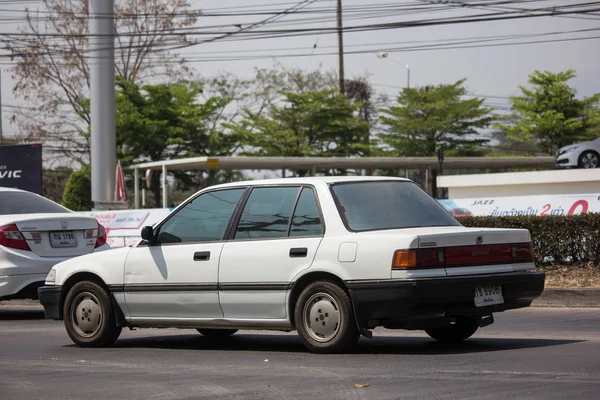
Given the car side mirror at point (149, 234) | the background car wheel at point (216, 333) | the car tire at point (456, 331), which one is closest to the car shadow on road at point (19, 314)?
the background car wheel at point (216, 333)

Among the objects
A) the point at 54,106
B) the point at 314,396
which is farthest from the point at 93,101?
the point at 314,396

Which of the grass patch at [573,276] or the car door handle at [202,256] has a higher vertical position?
the car door handle at [202,256]

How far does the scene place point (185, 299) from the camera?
29.5 ft

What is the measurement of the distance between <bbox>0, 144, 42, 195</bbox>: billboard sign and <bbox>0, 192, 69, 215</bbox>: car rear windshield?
1388 centimetres

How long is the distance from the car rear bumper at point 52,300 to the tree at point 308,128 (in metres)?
44.7

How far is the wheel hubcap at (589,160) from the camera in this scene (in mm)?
34000

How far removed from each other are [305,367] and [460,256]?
1.50 m

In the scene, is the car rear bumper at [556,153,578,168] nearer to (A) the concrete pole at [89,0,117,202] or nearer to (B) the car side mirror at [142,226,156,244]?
(A) the concrete pole at [89,0,117,202]

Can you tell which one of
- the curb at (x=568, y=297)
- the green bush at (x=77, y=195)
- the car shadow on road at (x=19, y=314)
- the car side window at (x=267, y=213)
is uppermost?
the green bush at (x=77, y=195)

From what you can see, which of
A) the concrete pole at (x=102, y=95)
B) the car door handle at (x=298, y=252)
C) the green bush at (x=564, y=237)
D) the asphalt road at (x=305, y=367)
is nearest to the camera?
the asphalt road at (x=305, y=367)

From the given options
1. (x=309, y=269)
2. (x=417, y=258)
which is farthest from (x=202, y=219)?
(x=417, y=258)

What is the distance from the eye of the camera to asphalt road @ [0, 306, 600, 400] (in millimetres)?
6387

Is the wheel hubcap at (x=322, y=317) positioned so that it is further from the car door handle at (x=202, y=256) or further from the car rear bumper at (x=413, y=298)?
the car door handle at (x=202, y=256)

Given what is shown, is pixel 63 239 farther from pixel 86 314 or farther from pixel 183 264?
pixel 183 264
